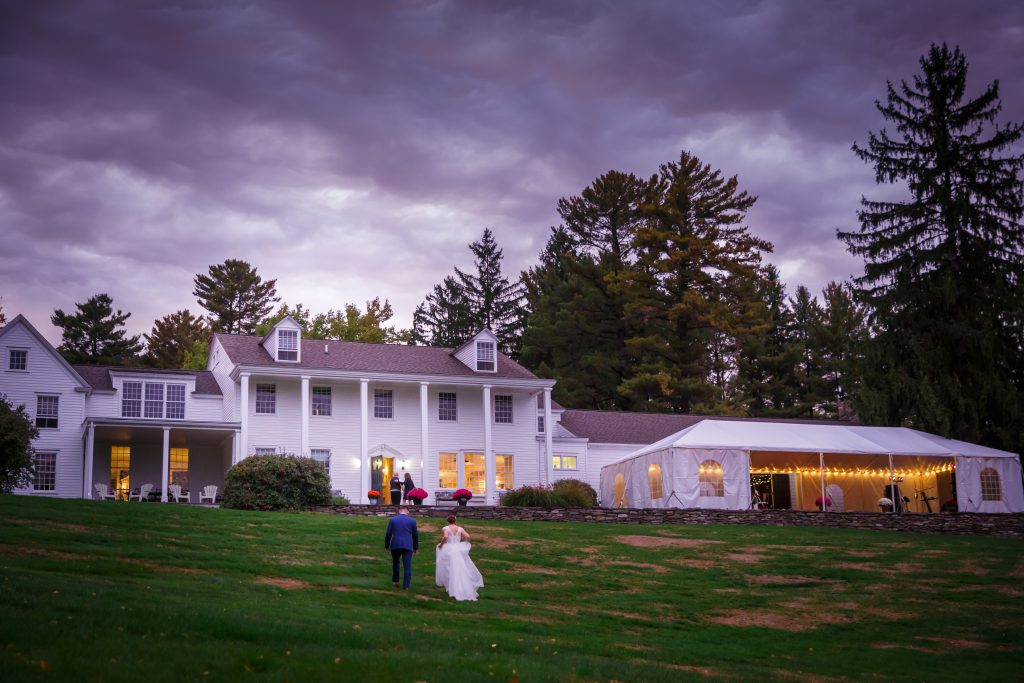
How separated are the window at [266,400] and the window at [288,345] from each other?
1334 mm

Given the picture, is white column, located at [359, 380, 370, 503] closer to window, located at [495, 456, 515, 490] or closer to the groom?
window, located at [495, 456, 515, 490]

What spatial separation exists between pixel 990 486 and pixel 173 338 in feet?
182

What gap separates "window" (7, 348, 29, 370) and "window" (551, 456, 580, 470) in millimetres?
20032

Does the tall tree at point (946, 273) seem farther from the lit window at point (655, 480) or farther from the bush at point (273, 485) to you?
the bush at point (273, 485)

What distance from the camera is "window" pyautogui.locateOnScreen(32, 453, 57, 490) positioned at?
3453cm

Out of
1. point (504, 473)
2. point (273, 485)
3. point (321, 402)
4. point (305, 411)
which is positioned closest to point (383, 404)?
point (321, 402)

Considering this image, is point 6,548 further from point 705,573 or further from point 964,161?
point 964,161

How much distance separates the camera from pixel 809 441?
1347 inches

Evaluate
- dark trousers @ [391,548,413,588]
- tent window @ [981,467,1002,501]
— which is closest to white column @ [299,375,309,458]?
dark trousers @ [391,548,413,588]

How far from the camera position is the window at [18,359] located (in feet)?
116

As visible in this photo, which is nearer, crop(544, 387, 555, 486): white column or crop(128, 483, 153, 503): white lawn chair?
crop(128, 483, 153, 503): white lawn chair

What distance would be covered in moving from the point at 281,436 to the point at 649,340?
23.5m

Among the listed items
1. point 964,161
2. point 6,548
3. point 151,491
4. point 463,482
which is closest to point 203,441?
point 151,491

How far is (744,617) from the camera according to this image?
Answer: 1828cm
